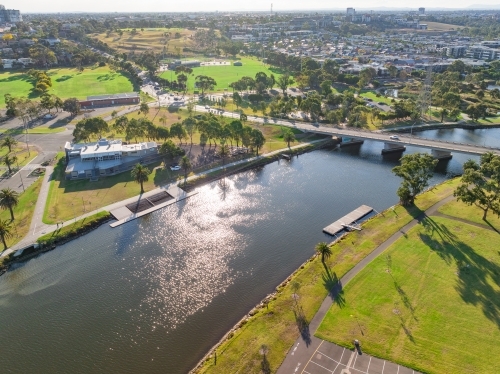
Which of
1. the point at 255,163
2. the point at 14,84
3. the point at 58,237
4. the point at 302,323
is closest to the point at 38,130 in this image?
the point at 58,237

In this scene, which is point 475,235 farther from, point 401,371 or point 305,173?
point 305,173

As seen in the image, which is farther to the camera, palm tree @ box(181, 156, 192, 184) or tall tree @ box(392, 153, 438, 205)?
palm tree @ box(181, 156, 192, 184)

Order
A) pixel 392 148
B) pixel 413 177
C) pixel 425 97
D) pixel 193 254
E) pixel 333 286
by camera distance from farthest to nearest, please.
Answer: pixel 425 97
pixel 392 148
pixel 413 177
pixel 193 254
pixel 333 286

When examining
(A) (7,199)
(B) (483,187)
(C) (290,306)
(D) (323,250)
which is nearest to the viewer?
(C) (290,306)

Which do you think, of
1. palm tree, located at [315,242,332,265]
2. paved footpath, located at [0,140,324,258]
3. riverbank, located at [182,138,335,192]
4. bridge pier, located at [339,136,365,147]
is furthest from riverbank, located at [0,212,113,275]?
bridge pier, located at [339,136,365,147]

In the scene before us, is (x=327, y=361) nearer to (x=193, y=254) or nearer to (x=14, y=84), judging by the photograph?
(x=193, y=254)

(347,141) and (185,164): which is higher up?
(185,164)

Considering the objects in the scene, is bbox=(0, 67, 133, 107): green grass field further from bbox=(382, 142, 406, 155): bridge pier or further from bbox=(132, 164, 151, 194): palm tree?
bbox=(382, 142, 406, 155): bridge pier
